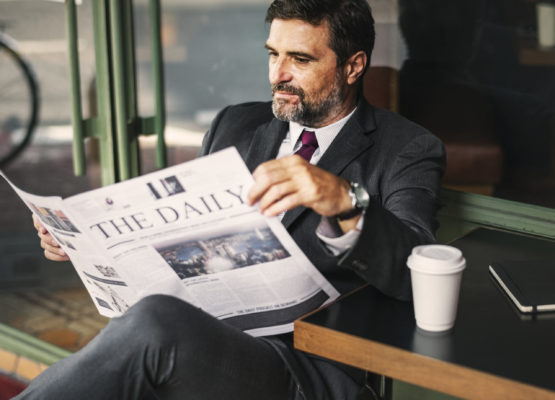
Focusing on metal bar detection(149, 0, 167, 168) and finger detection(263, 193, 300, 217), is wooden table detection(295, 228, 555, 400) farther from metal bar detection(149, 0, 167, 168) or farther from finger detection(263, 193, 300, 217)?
metal bar detection(149, 0, 167, 168)

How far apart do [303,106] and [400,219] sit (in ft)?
1.53

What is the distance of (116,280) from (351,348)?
0.51 m

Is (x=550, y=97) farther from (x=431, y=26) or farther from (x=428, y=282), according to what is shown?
(x=428, y=282)

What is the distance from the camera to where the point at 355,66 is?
1.69m

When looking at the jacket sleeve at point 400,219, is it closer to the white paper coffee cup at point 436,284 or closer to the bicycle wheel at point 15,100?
the white paper coffee cup at point 436,284

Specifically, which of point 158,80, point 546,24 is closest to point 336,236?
point 546,24

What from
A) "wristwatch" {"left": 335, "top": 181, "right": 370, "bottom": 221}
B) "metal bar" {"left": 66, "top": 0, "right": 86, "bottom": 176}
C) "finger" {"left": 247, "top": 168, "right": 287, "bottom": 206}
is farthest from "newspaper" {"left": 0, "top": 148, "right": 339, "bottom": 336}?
"metal bar" {"left": 66, "top": 0, "right": 86, "bottom": 176}

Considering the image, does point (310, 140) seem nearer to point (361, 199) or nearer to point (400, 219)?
point (400, 219)

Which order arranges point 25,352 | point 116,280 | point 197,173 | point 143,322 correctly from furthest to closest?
point 25,352 < point 116,280 < point 143,322 < point 197,173

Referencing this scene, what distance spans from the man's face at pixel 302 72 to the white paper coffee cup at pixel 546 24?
1.55 feet

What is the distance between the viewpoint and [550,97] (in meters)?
1.67

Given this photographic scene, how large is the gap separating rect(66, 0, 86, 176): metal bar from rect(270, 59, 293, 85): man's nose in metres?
0.84

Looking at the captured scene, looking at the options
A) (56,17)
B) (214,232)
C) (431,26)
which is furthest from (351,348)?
(56,17)

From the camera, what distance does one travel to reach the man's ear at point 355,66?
5.51 ft
